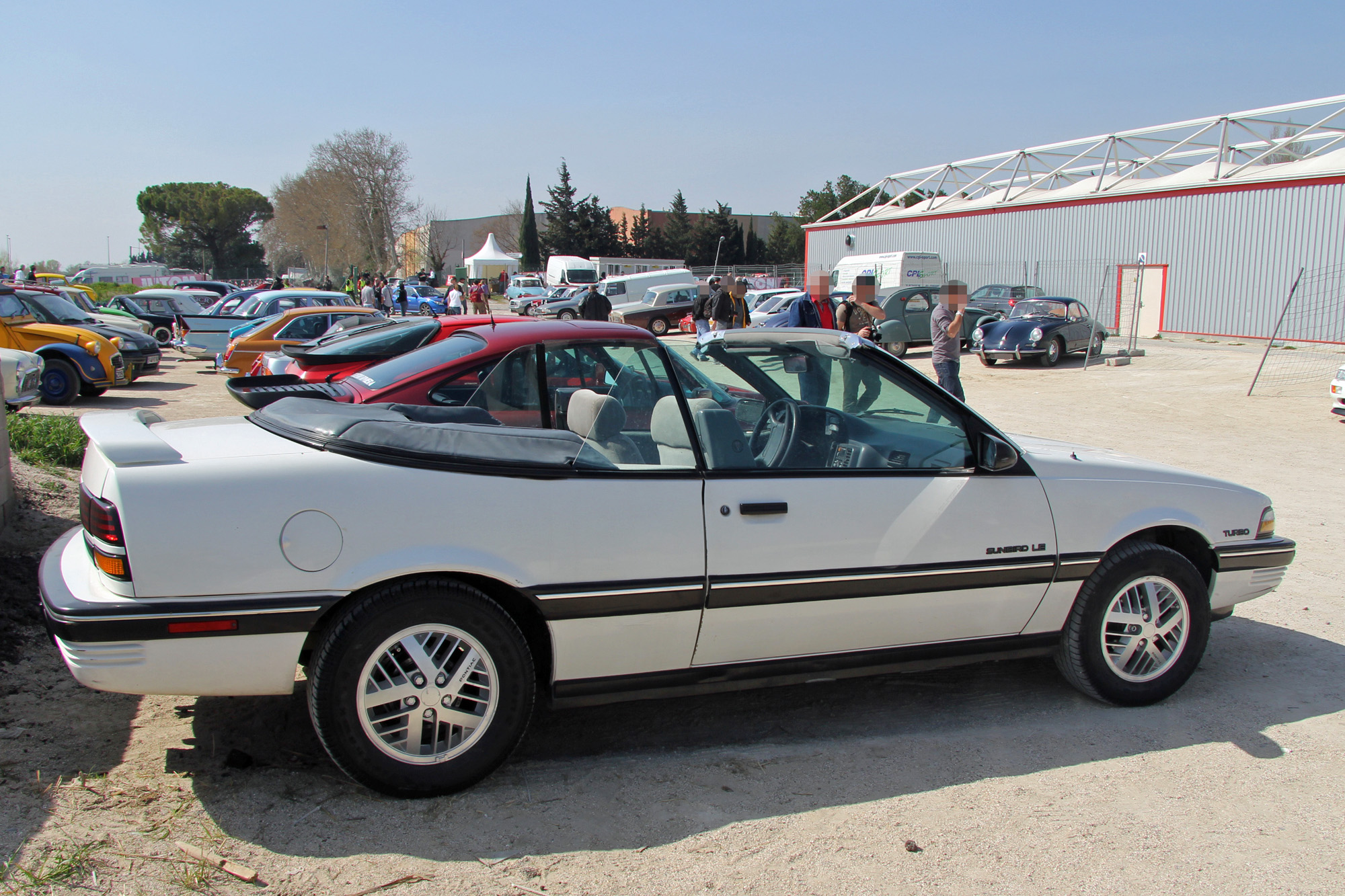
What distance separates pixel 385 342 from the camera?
28.6 ft

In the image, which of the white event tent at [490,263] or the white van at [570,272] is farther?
the white event tent at [490,263]

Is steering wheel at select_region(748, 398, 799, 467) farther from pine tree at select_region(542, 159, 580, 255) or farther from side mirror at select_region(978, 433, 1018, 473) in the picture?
pine tree at select_region(542, 159, 580, 255)

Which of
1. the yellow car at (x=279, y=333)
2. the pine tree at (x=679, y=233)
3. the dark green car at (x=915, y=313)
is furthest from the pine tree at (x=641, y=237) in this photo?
the yellow car at (x=279, y=333)

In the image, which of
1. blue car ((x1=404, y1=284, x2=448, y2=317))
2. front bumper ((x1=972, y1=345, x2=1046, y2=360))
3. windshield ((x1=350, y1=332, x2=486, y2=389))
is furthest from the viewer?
blue car ((x1=404, y1=284, x2=448, y2=317))

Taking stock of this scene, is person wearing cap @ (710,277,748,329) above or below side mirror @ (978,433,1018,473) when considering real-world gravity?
above

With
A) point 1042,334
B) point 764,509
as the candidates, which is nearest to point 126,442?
point 764,509

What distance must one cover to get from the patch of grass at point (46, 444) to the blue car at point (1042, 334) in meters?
17.5

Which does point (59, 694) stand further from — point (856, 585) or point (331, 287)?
point (331, 287)

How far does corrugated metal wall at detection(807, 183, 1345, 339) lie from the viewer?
23406mm

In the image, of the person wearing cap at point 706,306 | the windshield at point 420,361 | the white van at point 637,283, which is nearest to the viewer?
the windshield at point 420,361

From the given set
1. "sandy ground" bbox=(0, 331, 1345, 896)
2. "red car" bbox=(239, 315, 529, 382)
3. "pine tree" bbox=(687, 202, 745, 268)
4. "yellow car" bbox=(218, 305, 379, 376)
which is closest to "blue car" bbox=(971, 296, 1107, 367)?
"yellow car" bbox=(218, 305, 379, 376)

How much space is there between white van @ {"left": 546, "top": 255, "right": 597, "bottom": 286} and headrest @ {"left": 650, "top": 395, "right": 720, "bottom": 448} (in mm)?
47445

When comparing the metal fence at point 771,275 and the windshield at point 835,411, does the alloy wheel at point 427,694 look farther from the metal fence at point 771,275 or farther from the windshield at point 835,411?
the metal fence at point 771,275

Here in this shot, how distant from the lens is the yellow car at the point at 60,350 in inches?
523
